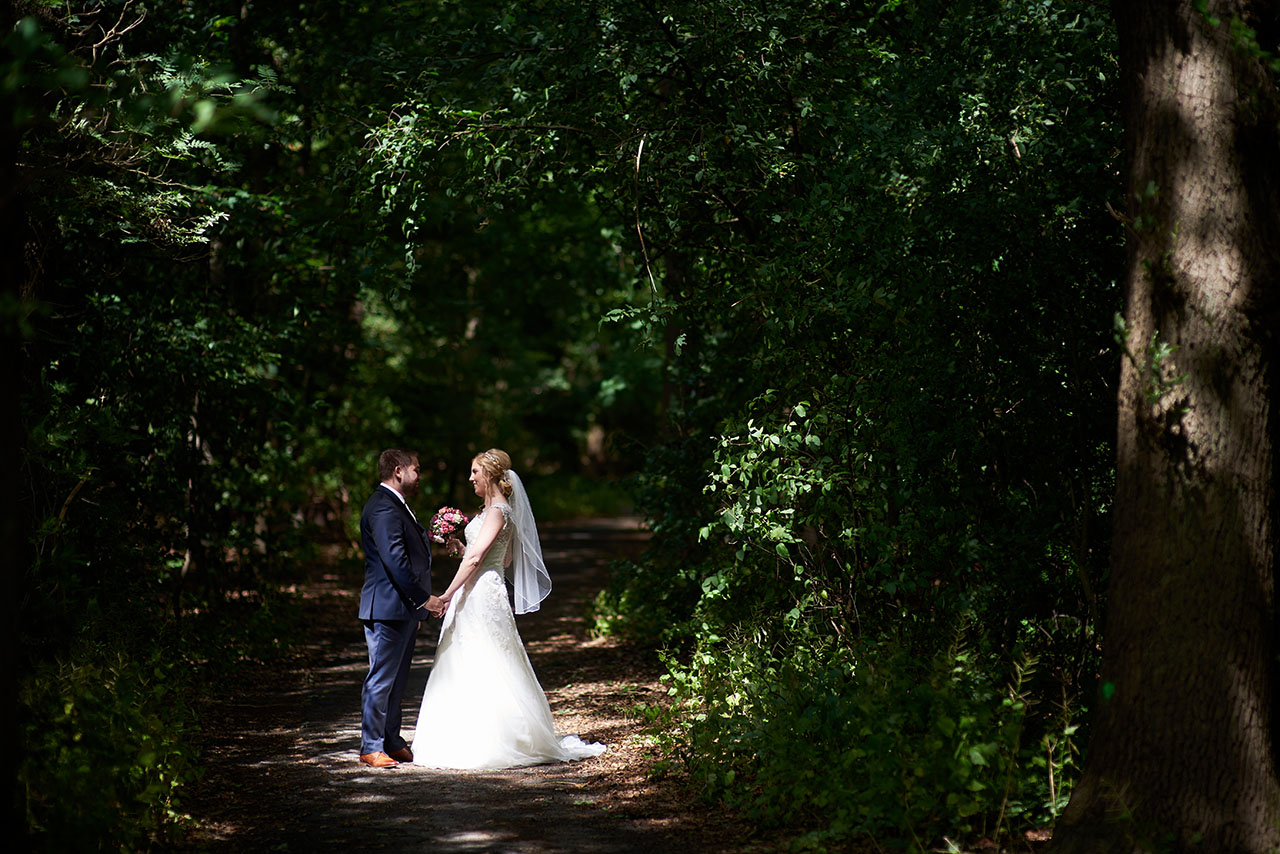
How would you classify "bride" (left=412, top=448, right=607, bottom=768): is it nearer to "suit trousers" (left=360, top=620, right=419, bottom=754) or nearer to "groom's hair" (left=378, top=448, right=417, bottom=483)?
"suit trousers" (left=360, top=620, right=419, bottom=754)

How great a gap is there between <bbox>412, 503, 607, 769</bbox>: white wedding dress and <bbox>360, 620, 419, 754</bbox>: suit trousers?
218 millimetres

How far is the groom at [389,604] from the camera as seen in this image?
743cm

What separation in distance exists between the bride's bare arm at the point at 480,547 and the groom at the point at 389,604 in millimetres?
246

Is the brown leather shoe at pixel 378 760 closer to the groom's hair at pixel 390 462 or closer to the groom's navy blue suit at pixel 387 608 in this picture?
the groom's navy blue suit at pixel 387 608

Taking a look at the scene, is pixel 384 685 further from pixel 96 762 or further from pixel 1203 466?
pixel 1203 466

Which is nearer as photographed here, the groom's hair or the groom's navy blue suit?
the groom's navy blue suit

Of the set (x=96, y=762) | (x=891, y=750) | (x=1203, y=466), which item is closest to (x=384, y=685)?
(x=96, y=762)

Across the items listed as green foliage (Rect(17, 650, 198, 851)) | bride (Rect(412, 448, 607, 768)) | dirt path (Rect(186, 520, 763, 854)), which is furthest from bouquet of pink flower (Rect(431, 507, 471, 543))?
green foliage (Rect(17, 650, 198, 851))

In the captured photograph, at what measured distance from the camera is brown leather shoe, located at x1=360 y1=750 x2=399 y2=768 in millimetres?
7371

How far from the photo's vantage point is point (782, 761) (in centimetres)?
601

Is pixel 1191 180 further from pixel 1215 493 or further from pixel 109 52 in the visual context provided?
pixel 109 52

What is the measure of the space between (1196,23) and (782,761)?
4180mm

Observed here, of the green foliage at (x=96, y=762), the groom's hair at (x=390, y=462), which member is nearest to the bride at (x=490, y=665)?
the groom's hair at (x=390, y=462)

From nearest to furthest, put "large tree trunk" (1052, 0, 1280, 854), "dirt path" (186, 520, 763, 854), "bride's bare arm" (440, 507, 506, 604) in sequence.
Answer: "large tree trunk" (1052, 0, 1280, 854), "dirt path" (186, 520, 763, 854), "bride's bare arm" (440, 507, 506, 604)
